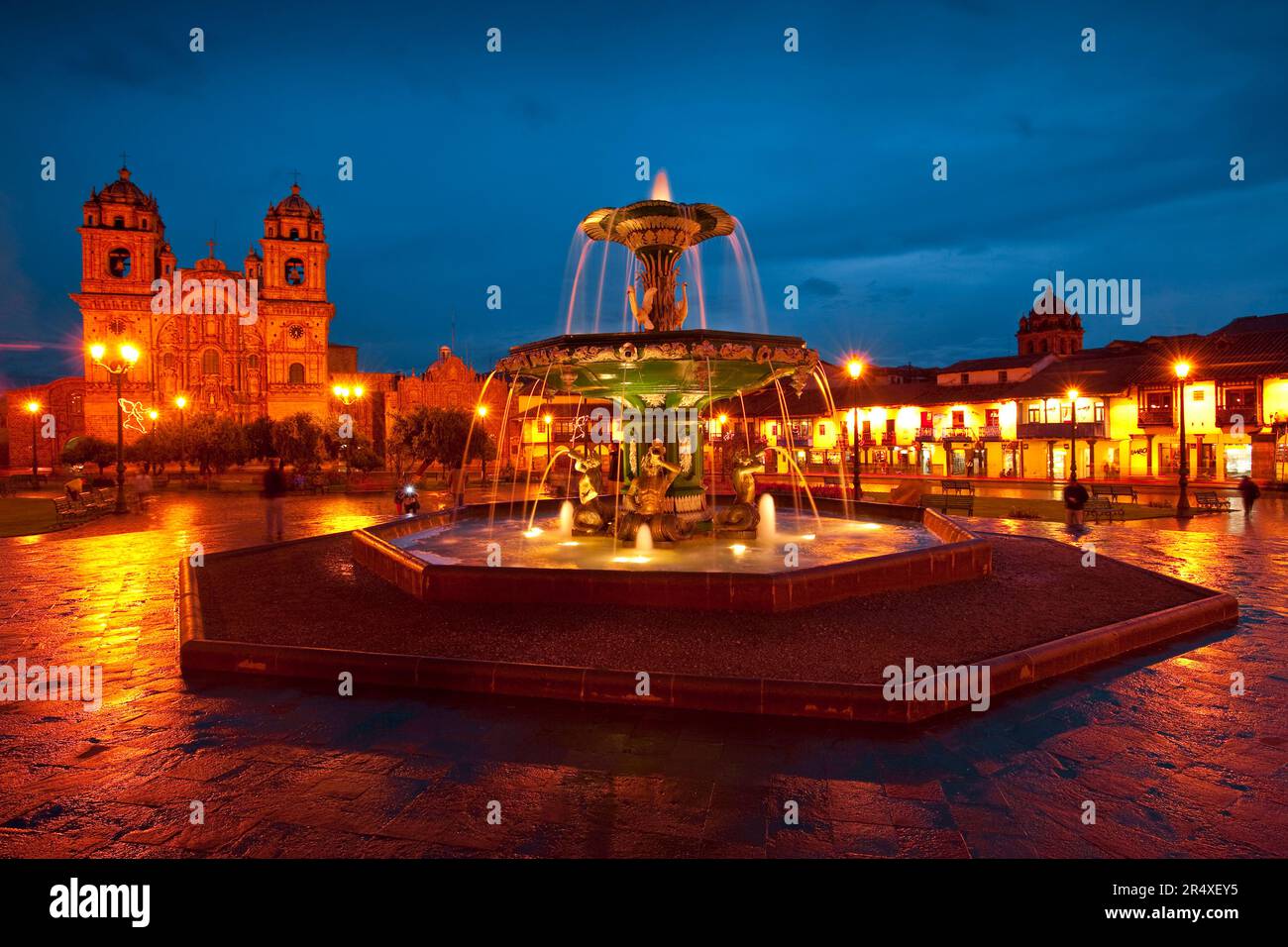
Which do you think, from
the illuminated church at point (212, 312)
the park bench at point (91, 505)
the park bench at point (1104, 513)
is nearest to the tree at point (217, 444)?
Answer: the park bench at point (91, 505)

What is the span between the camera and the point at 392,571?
870 cm

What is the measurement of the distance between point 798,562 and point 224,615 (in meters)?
6.56

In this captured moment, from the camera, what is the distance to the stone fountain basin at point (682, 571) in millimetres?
7023

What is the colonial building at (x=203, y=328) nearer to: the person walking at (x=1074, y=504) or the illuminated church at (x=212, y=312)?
the illuminated church at (x=212, y=312)

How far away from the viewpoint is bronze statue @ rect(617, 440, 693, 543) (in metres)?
10.5

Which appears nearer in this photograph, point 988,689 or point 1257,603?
point 988,689

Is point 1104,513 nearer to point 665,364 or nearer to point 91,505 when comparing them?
point 665,364

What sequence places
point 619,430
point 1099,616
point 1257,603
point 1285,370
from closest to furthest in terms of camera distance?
1. point 1099,616
2. point 1257,603
3. point 619,430
4. point 1285,370

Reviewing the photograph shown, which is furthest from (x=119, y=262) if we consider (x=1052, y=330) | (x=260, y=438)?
(x=1052, y=330)
